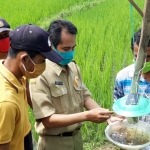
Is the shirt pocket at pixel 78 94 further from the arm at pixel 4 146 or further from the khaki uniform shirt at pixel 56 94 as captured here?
the arm at pixel 4 146

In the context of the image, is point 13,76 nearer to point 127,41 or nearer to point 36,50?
point 36,50

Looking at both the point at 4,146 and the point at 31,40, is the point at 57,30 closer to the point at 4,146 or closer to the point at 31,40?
the point at 31,40

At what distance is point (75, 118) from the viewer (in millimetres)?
1829

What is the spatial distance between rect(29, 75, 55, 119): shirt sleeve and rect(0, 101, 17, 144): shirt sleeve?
38cm

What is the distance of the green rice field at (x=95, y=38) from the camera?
336 centimetres

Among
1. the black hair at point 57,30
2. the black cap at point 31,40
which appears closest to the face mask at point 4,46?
the black hair at point 57,30

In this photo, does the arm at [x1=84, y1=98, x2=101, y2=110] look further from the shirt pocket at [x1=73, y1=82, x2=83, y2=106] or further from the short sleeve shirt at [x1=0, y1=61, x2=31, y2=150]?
the short sleeve shirt at [x1=0, y1=61, x2=31, y2=150]

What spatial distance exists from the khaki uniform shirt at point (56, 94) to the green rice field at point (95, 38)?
0.59m

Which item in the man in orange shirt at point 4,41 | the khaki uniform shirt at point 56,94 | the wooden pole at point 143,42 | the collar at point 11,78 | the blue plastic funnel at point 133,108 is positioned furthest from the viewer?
the man in orange shirt at point 4,41

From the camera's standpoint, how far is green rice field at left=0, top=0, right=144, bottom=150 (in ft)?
11.0

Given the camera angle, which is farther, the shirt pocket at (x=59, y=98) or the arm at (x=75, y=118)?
the shirt pocket at (x=59, y=98)

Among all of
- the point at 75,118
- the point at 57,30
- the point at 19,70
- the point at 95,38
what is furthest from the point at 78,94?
the point at 95,38

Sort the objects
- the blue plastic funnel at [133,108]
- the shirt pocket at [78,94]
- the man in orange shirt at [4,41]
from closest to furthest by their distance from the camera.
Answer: the blue plastic funnel at [133,108], the shirt pocket at [78,94], the man in orange shirt at [4,41]

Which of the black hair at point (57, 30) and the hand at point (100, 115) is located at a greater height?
the black hair at point (57, 30)
